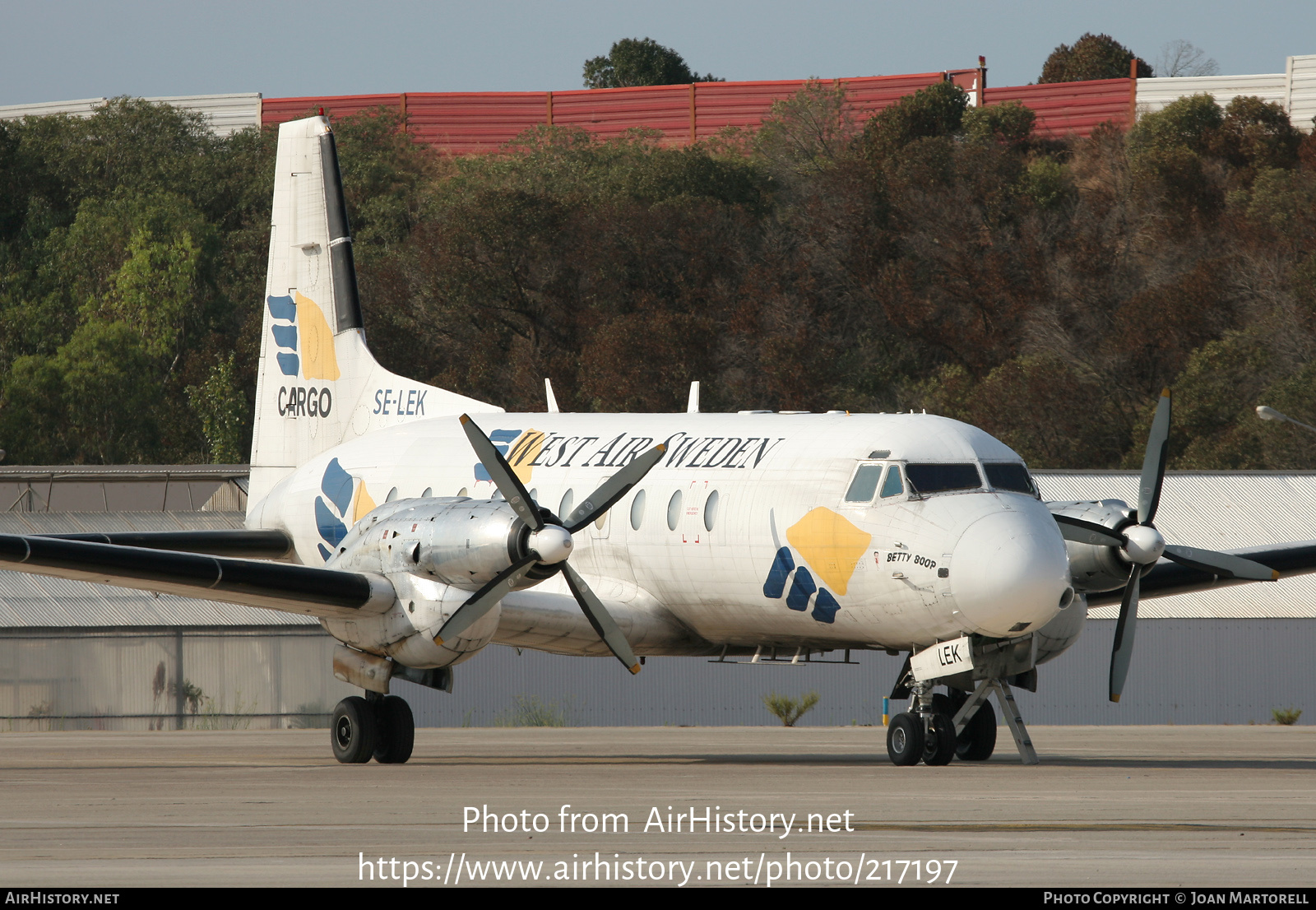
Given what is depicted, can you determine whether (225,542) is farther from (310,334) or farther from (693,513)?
(693,513)

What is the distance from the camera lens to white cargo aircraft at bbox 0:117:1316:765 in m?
17.1

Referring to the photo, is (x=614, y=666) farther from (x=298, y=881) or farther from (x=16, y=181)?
(x=16, y=181)

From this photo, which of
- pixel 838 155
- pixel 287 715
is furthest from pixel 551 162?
pixel 287 715

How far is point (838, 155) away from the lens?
75.7 m

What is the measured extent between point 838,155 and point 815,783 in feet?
203

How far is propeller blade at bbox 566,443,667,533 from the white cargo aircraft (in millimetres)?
19

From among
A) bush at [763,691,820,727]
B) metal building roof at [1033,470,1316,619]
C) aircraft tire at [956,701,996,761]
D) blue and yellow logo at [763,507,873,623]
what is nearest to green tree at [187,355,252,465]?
bush at [763,691,820,727]

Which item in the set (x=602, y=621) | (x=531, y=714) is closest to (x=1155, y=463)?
(x=602, y=621)

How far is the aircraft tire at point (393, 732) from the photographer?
19109mm

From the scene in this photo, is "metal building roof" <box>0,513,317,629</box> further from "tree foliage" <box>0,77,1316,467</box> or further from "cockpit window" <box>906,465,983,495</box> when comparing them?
"tree foliage" <box>0,77,1316,467</box>

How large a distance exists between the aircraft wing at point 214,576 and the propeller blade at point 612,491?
196 centimetres

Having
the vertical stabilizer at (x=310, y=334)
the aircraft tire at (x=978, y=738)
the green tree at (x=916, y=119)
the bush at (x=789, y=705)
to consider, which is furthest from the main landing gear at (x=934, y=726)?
the green tree at (x=916, y=119)

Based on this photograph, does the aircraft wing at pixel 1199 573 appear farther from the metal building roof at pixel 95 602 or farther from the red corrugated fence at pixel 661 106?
the red corrugated fence at pixel 661 106

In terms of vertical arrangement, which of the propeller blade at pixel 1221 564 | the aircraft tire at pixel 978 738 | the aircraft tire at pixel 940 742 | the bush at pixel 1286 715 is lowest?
the bush at pixel 1286 715
